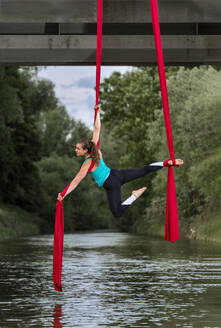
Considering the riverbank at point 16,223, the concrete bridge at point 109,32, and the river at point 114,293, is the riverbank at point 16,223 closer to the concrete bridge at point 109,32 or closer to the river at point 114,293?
the river at point 114,293

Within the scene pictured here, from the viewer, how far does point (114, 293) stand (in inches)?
676

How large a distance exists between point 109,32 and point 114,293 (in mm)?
5408

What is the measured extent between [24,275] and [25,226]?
1576 inches

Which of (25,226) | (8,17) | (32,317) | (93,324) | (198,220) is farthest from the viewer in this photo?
(25,226)

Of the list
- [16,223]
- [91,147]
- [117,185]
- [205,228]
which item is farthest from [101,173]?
[16,223]

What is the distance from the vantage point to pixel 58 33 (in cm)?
1688

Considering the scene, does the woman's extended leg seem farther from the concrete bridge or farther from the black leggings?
the concrete bridge

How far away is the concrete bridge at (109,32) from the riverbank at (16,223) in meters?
33.6

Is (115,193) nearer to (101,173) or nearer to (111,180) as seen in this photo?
(111,180)

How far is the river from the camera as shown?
12.9 meters

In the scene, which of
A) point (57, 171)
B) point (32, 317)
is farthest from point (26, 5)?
point (57, 171)

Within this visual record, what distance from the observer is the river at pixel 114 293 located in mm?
12875

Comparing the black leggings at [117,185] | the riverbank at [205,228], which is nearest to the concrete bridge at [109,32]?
the black leggings at [117,185]

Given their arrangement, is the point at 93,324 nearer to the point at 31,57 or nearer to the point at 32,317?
the point at 32,317
